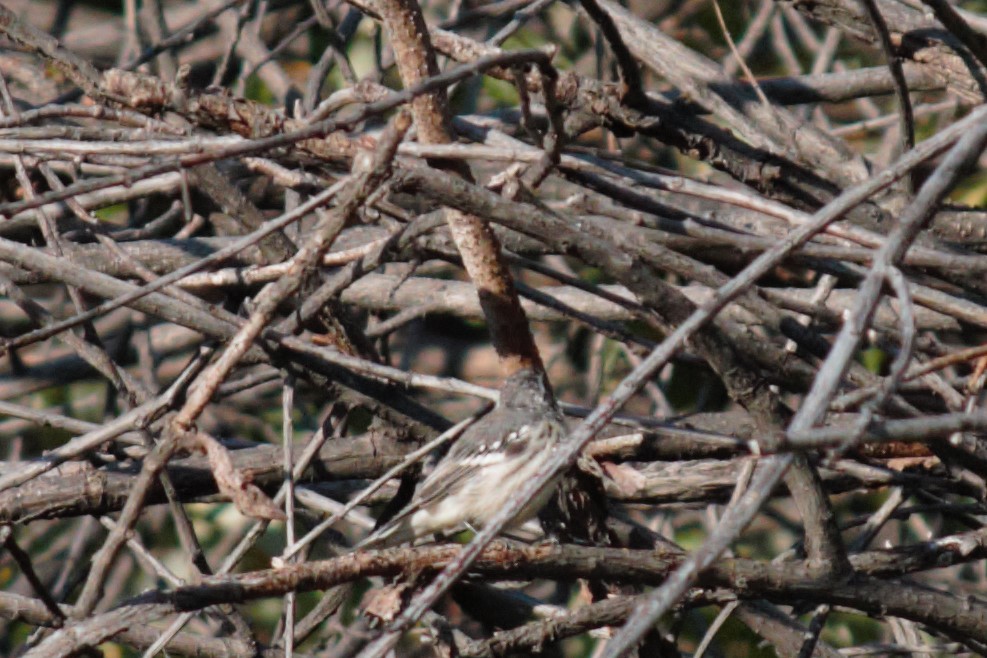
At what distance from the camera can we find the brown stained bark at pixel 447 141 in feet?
8.52

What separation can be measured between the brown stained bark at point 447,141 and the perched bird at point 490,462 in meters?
0.28

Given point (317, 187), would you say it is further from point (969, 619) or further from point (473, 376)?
point (473, 376)

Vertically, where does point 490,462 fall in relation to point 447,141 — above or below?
below

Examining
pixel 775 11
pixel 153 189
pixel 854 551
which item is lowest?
pixel 854 551

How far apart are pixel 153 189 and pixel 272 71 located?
1.13 metres

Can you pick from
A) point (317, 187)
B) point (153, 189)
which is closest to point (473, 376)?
point (153, 189)

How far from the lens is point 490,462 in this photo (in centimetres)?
332

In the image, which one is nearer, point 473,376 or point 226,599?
point 226,599

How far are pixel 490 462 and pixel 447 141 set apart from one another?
38.3 inches

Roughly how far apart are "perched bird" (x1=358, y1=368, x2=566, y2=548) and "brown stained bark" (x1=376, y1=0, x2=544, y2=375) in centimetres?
28

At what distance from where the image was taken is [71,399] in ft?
16.1

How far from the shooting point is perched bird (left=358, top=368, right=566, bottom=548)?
3.16m

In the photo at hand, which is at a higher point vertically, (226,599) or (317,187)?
(317,187)

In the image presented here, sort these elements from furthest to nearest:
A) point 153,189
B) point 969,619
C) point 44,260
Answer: point 153,189, point 44,260, point 969,619
